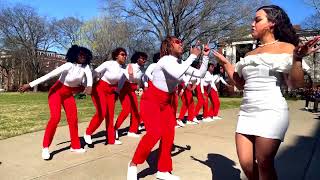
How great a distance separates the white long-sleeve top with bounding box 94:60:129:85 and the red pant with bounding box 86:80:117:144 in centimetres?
10

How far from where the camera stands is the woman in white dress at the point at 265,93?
3.54 meters

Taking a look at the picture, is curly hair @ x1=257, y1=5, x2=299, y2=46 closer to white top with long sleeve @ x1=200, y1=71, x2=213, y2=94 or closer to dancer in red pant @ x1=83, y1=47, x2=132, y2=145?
dancer in red pant @ x1=83, y1=47, x2=132, y2=145

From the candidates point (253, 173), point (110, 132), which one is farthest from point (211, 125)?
point (253, 173)

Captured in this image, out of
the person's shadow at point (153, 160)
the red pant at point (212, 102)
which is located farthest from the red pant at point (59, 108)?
the red pant at point (212, 102)

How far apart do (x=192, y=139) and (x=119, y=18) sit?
29373mm

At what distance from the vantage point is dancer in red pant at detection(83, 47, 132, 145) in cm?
782

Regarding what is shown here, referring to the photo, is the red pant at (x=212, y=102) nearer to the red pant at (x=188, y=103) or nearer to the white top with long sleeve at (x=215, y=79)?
the white top with long sleeve at (x=215, y=79)

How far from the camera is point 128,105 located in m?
8.81

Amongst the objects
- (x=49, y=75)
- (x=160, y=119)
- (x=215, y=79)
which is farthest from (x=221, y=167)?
(x=215, y=79)

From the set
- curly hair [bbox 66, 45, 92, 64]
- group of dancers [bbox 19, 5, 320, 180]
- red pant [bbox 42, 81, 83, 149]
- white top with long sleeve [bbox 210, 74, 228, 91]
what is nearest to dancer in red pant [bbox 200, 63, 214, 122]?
white top with long sleeve [bbox 210, 74, 228, 91]

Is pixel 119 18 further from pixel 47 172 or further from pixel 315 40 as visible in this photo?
pixel 315 40

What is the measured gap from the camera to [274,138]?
3539mm

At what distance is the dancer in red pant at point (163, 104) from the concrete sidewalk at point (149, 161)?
34cm

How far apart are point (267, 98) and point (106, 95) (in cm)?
477
